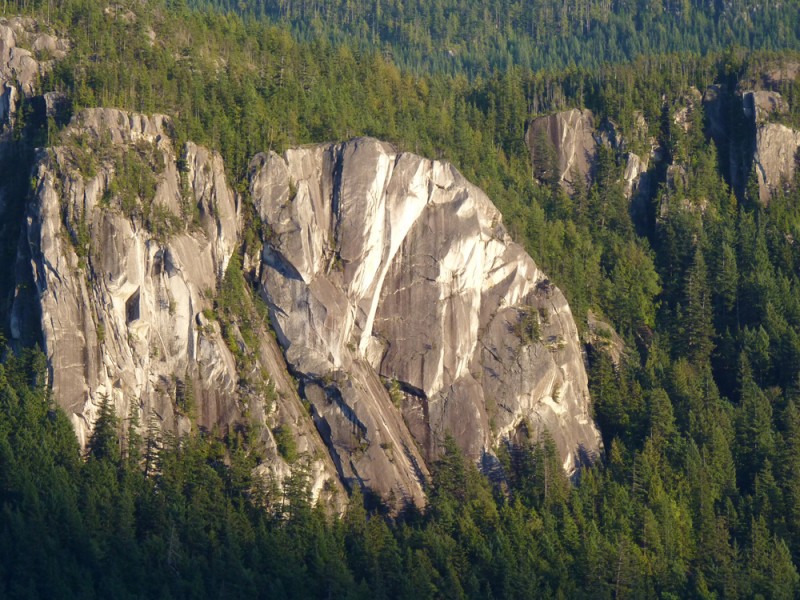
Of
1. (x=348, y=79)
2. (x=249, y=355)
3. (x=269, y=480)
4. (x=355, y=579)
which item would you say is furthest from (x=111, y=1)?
(x=355, y=579)

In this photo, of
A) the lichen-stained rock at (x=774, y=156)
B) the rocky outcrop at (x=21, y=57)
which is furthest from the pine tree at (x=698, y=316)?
the rocky outcrop at (x=21, y=57)

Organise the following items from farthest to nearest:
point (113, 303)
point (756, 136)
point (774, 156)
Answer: point (756, 136) < point (774, 156) < point (113, 303)

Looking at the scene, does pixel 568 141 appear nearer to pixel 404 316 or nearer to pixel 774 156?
pixel 774 156

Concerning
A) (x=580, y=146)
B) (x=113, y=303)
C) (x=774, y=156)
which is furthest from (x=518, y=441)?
(x=774, y=156)

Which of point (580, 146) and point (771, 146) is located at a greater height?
point (580, 146)

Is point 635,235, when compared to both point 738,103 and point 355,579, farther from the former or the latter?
point 355,579

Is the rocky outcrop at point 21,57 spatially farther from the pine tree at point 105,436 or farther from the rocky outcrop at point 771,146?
the rocky outcrop at point 771,146
